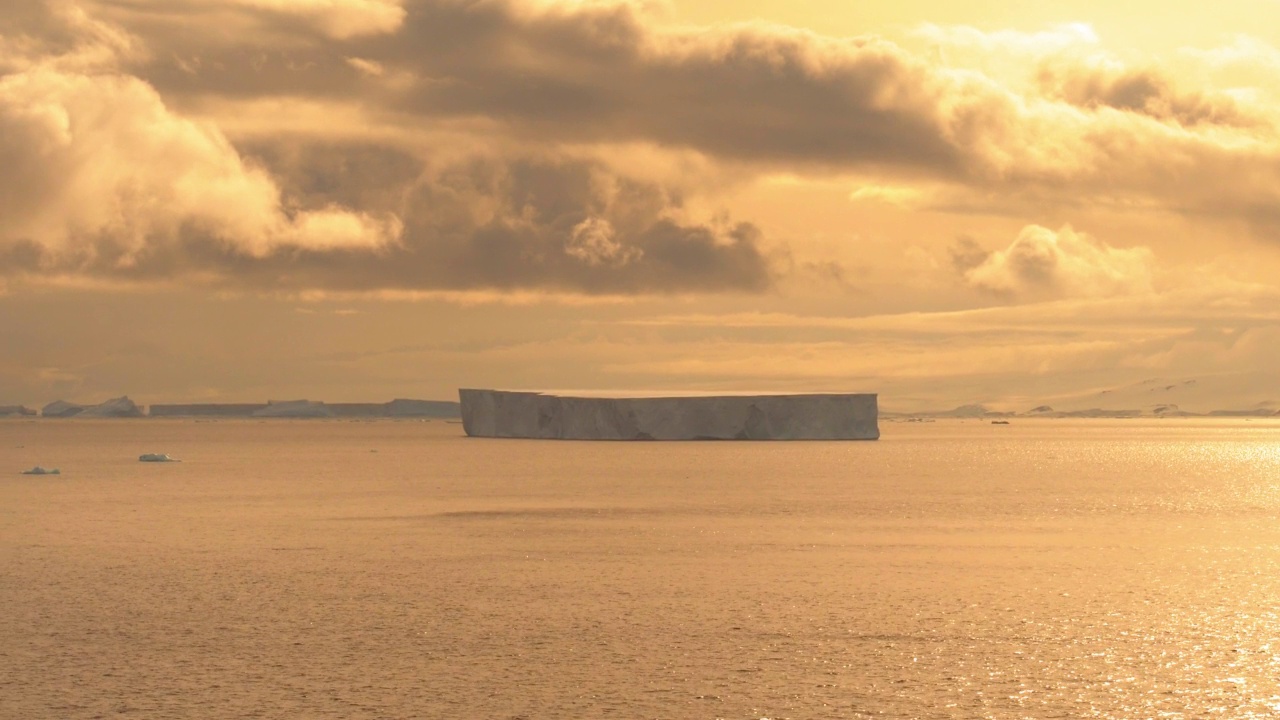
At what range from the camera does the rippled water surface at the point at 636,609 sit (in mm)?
8062

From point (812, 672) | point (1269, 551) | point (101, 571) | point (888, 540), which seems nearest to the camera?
point (812, 672)

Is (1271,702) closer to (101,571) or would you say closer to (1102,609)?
(1102,609)

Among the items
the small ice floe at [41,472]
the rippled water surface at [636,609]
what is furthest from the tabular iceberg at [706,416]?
the rippled water surface at [636,609]

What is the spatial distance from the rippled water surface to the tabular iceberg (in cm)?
2924

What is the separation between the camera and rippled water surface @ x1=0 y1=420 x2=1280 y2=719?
8062mm

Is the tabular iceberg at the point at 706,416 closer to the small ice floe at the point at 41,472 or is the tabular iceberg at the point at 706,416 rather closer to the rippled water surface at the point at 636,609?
the small ice floe at the point at 41,472

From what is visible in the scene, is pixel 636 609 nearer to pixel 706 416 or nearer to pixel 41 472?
pixel 41 472

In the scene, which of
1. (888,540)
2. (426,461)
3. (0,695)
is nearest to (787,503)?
(888,540)

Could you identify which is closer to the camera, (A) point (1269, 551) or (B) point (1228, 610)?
(B) point (1228, 610)

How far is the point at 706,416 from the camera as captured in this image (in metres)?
53.8

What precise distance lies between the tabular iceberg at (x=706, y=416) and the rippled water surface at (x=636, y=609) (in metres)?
29.2

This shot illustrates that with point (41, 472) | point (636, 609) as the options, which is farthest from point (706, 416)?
point (636, 609)

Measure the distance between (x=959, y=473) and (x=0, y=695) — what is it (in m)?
31.5

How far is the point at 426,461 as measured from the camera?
4503 cm
